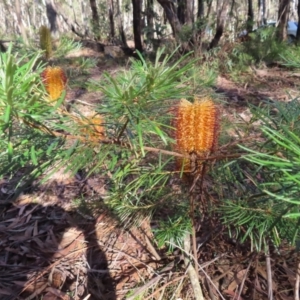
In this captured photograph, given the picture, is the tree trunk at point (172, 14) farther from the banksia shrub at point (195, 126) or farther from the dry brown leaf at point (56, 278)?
the banksia shrub at point (195, 126)

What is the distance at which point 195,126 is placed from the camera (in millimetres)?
580

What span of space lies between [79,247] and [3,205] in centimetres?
66

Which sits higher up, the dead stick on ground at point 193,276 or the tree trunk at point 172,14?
the tree trunk at point 172,14

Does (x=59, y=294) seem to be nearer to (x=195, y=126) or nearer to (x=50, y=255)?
(x=50, y=255)

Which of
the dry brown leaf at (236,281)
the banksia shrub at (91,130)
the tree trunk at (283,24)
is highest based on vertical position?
the banksia shrub at (91,130)

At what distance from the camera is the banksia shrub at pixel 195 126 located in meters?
0.58

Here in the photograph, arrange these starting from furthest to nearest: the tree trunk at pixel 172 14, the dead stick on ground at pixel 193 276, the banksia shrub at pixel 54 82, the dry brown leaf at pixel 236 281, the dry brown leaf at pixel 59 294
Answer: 1. the tree trunk at pixel 172 14
2. the dry brown leaf at pixel 59 294
3. the dry brown leaf at pixel 236 281
4. the dead stick on ground at pixel 193 276
5. the banksia shrub at pixel 54 82

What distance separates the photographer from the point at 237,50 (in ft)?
13.5

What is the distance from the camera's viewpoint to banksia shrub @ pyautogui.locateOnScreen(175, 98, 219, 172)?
0.58 meters

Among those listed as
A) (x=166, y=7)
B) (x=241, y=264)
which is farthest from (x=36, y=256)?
(x=166, y=7)

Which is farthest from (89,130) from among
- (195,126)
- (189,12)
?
(189,12)

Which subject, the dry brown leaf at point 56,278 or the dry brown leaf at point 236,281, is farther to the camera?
the dry brown leaf at point 56,278

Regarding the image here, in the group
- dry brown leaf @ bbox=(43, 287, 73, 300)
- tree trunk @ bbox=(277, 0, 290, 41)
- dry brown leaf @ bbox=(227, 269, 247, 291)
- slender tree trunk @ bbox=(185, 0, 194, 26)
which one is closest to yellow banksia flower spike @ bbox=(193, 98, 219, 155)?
dry brown leaf @ bbox=(227, 269, 247, 291)

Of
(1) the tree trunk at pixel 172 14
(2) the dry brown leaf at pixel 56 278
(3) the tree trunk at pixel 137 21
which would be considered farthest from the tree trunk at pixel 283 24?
(2) the dry brown leaf at pixel 56 278
